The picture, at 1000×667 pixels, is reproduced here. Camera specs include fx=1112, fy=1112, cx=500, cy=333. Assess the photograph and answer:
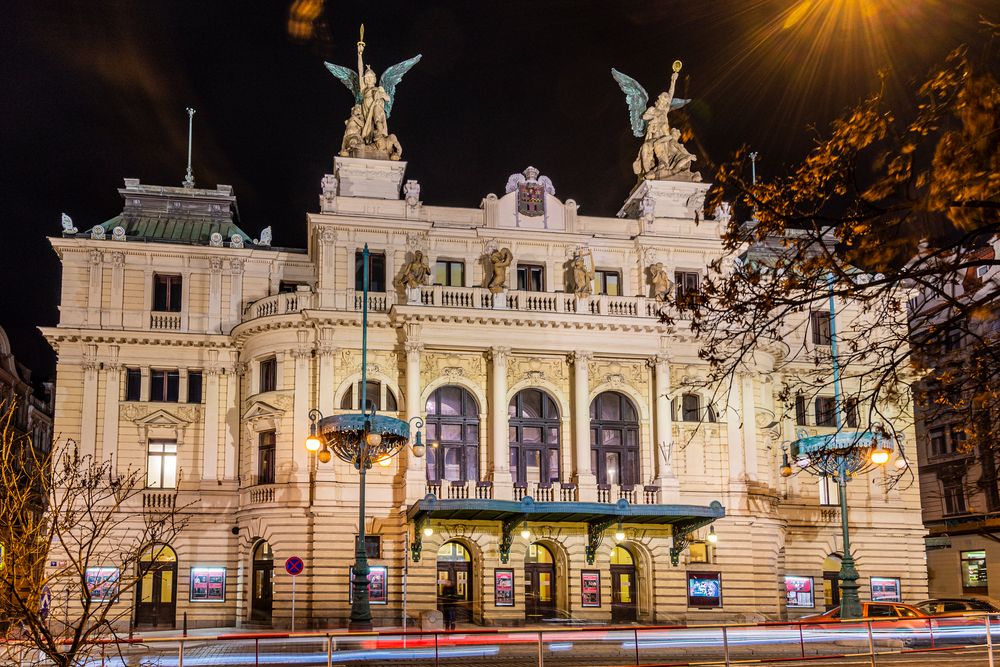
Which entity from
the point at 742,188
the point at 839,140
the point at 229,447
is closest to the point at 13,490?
the point at 742,188

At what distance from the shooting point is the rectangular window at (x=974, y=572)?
62.4 meters

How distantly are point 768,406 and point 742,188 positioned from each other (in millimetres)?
39889

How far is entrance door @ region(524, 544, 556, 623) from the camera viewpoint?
44.8m

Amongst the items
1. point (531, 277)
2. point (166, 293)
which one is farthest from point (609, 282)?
point (166, 293)

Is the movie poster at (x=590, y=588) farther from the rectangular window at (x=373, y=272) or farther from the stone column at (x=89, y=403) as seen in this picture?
the stone column at (x=89, y=403)

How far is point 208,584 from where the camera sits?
4594cm

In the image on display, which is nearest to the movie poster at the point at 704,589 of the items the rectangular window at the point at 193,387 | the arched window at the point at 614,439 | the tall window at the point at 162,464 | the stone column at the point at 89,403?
the arched window at the point at 614,439

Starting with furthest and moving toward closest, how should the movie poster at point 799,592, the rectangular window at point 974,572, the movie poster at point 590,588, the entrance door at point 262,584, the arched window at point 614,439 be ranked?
the rectangular window at point 974,572, the movie poster at point 799,592, the arched window at point 614,439, the entrance door at point 262,584, the movie poster at point 590,588

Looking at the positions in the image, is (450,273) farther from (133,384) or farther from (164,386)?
(133,384)

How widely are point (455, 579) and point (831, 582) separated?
1855cm

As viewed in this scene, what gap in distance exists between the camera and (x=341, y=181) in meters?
48.4

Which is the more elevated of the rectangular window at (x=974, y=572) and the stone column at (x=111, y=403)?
the stone column at (x=111, y=403)

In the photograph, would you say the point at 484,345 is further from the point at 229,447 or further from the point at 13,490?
the point at 13,490

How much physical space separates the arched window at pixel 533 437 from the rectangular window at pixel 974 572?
30.6m
